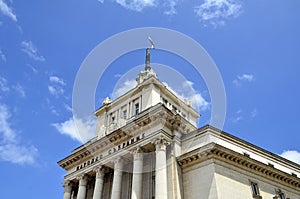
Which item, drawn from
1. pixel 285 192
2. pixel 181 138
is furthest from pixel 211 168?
pixel 285 192

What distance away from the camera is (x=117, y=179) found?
114 ft

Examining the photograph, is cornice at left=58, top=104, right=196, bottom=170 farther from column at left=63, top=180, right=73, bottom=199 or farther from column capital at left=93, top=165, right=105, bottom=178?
column at left=63, top=180, right=73, bottom=199

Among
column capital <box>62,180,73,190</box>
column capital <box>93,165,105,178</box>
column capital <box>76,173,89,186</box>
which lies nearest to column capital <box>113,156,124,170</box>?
column capital <box>93,165,105,178</box>

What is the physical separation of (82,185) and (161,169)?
45.1 feet

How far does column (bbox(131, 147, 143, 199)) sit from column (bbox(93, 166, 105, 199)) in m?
5.93

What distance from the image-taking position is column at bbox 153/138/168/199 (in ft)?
97.8

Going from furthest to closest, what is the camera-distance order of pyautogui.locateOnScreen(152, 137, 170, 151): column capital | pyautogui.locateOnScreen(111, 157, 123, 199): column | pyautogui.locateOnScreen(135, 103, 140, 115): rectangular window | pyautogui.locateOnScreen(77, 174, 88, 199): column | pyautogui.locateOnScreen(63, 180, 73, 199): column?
pyautogui.locateOnScreen(135, 103, 140, 115): rectangular window → pyautogui.locateOnScreen(63, 180, 73, 199): column → pyautogui.locateOnScreen(77, 174, 88, 199): column → pyautogui.locateOnScreen(111, 157, 123, 199): column → pyautogui.locateOnScreen(152, 137, 170, 151): column capital

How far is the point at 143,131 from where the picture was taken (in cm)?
3575

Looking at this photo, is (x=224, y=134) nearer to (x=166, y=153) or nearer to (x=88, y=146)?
(x=166, y=153)

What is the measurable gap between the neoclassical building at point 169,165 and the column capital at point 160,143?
4.2 inches

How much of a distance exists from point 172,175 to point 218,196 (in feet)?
16.6

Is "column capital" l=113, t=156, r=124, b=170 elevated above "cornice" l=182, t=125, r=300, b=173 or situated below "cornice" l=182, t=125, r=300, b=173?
below

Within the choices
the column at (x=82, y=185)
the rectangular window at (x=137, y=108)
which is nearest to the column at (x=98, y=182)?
the column at (x=82, y=185)

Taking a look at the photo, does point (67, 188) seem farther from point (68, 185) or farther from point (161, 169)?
point (161, 169)
